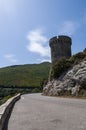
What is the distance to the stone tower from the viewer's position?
5003cm

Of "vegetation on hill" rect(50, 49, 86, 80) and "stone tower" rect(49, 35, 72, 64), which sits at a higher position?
"stone tower" rect(49, 35, 72, 64)

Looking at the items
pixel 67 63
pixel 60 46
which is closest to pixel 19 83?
pixel 60 46

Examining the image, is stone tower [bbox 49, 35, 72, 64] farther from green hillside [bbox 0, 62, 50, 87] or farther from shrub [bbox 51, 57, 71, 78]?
green hillside [bbox 0, 62, 50, 87]

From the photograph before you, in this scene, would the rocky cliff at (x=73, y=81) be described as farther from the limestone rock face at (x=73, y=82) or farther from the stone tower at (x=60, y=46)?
the stone tower at (x=60, y=46)

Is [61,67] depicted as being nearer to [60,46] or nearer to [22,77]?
[60,46]

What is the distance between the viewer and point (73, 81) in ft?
95.8

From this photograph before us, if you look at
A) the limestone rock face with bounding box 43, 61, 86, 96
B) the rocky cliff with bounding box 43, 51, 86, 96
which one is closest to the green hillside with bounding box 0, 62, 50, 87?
the rocky cliff with bounding box 43, 51, 86, 96

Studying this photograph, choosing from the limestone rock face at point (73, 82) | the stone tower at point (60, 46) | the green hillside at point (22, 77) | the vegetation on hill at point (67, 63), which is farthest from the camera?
the green hillside at point (22, 77)

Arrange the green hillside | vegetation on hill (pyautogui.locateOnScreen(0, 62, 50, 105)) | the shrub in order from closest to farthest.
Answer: the shrub, vegetation on hill (pyautogui.locateOnScreen(0, 62, 50, 105)), the green hillside

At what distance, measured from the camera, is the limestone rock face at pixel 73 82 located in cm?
2658

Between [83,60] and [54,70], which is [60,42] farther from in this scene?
[83,60]

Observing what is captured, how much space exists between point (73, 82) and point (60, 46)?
23.1m

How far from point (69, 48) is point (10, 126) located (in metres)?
45.2

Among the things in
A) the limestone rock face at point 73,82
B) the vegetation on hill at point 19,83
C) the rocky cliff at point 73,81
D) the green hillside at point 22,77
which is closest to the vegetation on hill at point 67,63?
the rocky cliff at point 73,81
